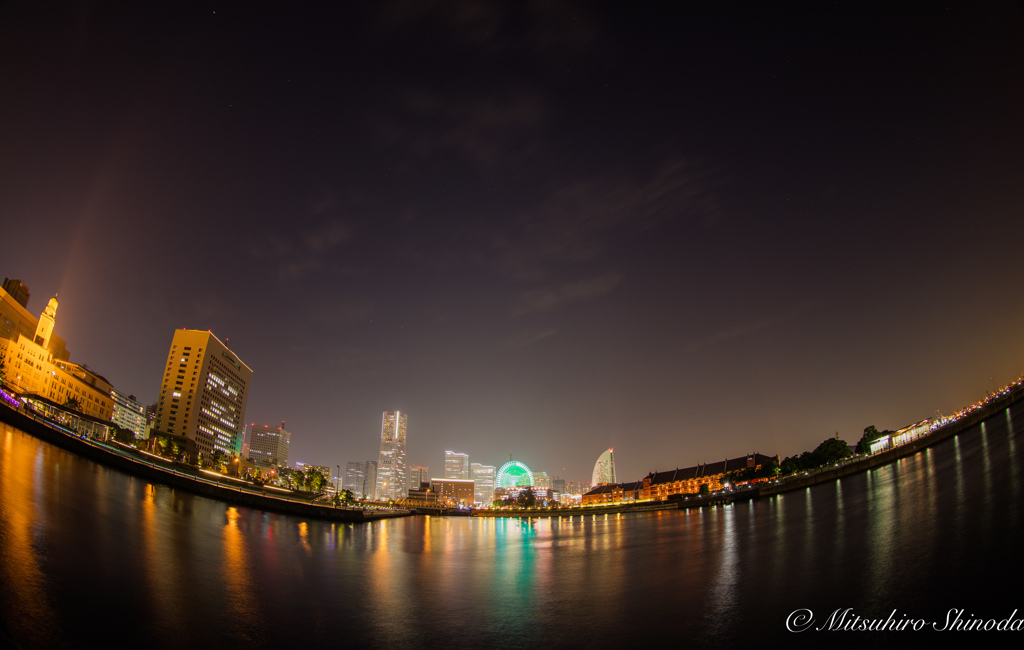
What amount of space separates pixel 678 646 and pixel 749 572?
930 cm

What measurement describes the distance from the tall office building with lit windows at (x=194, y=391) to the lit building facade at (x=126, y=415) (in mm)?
17264

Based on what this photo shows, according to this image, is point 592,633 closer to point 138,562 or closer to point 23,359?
point 138,562

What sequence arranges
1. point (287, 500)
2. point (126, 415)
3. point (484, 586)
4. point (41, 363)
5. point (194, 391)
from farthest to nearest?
point (126, 415), point (194, 391), point (41, 363), point (287, 500), point (484, 586)

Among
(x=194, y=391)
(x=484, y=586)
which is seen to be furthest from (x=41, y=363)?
(x=484, y=586)

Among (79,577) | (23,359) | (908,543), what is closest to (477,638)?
(79,577)

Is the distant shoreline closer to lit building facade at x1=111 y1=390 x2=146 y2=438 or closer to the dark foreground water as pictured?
the dark foreground water

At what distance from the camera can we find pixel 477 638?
13.0m

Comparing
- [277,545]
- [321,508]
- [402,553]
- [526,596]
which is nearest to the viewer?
[526,596]

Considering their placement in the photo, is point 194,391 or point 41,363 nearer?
point 41,363

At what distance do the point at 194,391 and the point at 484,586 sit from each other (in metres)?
190

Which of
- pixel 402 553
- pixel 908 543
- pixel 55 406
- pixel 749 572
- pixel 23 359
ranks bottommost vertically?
A: pixel 402 553

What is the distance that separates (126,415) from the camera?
18388 centimetres

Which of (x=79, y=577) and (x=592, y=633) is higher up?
(x=79, y=577)

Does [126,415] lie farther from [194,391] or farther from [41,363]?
[41,363]
